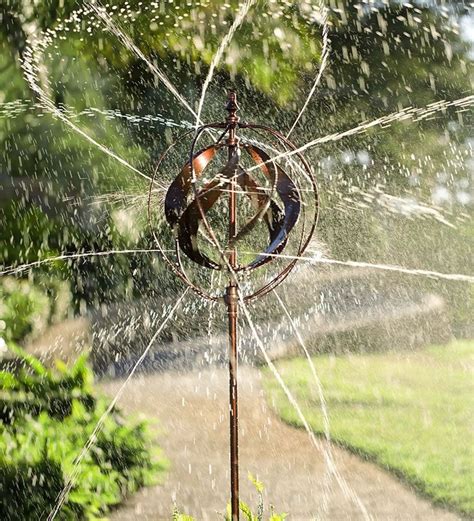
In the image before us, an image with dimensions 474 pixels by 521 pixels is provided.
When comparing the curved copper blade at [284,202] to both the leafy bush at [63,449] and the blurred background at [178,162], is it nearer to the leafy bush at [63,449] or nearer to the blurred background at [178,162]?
the leafy bush at [63,449]

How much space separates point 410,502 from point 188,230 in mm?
1699

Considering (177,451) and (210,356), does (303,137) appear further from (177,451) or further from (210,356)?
(177,451)

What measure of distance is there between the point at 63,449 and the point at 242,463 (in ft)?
3.18

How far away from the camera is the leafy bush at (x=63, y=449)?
206 cm

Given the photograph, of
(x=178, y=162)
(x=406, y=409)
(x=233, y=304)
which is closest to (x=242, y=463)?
(x=406, y=409)

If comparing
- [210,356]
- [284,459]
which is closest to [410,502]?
[284,459]

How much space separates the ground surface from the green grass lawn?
0.07 metres

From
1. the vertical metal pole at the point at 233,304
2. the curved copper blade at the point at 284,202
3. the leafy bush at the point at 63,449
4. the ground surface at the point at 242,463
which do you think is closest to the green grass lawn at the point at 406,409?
the ground surface at the point at 242,463

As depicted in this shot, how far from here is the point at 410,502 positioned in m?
2.65

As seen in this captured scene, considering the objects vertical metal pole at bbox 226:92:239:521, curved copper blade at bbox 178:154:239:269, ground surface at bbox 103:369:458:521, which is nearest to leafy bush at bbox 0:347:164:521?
ground surface at bbox 103:369:458:521

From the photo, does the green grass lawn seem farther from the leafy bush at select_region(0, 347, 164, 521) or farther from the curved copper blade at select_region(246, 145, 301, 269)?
the curved copper blade at select_region(246, 145, 301, 269)

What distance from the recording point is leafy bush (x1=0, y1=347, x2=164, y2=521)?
2.06m

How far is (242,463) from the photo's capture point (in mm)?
2906

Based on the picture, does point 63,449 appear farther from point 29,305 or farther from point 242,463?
point 242,463
